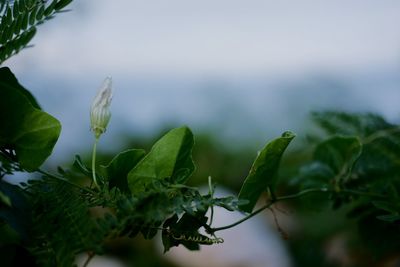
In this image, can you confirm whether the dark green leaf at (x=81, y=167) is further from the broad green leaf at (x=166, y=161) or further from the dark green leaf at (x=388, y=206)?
the dark green leaf at (x=388, y=206)

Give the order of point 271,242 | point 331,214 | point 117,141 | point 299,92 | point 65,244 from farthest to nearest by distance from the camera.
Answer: point 299,92 → point 117,141 → point 271,242 → point 331,214 → point 65,244

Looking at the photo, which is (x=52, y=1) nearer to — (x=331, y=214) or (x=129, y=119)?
(x=331, y=214)

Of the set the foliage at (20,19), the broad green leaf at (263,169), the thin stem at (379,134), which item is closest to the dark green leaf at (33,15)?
the foliage at (20,19)

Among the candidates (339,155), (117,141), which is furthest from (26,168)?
(117,141)

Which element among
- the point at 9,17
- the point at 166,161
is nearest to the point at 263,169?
the point at 166,161

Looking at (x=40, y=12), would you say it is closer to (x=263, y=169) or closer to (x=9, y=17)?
(x=9, y=17)

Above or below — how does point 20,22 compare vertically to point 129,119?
above

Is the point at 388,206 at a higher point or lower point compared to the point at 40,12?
lower
